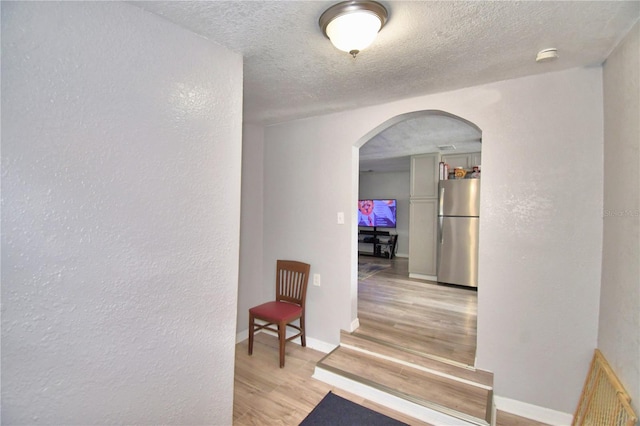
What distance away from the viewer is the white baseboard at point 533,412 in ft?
5.85

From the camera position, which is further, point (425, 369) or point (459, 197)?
point (459, 197)

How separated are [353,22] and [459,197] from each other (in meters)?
3.73

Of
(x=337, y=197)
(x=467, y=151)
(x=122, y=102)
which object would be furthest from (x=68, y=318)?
(x=467, y=151)

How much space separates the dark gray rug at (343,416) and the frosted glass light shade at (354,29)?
2.22 metres

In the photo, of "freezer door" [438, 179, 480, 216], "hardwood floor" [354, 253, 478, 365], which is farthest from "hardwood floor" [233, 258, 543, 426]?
"freezer door" [438, 179, 480, 216]

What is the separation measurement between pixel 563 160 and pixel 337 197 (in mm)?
1658

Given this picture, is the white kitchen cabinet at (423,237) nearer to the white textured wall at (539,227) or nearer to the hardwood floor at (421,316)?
the hardwood floor at (421,316)

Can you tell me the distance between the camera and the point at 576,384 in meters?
1.75

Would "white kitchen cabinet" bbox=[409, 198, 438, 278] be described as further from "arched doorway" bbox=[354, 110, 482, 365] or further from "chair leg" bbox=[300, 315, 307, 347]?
"chair leg" bbox=[300, 315, 307, 347]

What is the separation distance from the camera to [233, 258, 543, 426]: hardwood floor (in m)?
1.94

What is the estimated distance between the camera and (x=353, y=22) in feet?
3.99

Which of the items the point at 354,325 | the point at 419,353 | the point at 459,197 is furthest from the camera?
the point at 459,197

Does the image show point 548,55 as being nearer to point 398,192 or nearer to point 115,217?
point 115,217

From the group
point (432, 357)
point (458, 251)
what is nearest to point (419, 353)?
point (432, 357)
